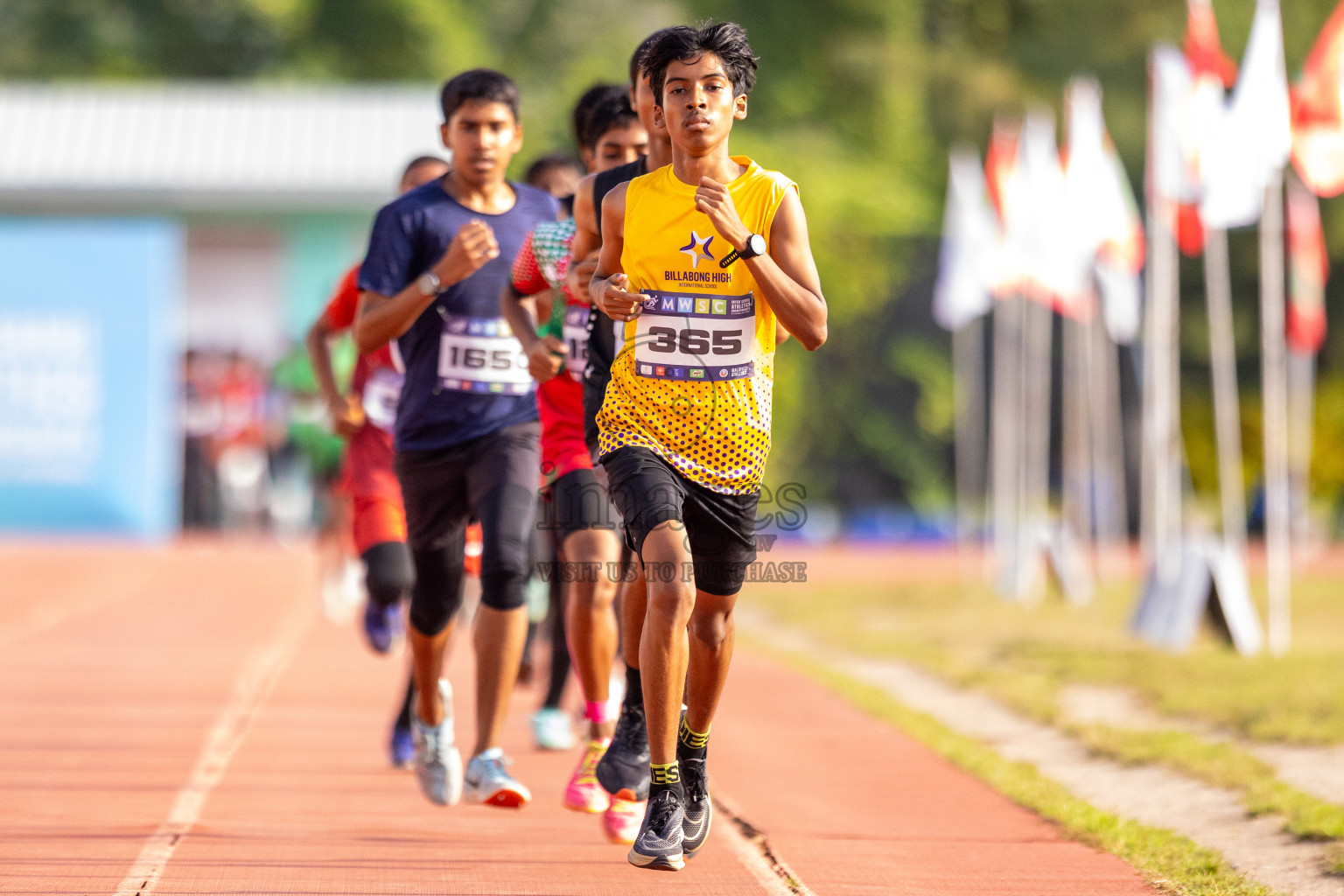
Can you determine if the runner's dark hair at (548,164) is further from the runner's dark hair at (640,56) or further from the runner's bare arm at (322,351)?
the runner's dark hair at (640,56)

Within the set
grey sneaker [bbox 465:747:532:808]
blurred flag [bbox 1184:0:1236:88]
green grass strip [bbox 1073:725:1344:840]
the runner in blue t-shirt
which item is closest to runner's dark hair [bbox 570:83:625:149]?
the runner in blue t-shirt

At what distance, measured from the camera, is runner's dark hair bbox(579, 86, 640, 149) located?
625cm

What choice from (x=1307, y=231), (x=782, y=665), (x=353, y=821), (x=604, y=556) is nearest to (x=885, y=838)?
(x=604, y=556)

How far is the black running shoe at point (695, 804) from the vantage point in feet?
15.5

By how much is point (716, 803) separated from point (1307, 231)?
1410 centimetres

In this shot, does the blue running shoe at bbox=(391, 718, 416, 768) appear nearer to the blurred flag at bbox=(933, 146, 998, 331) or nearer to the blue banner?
the blurred flag at bbox=(933, 146, 998, 331)

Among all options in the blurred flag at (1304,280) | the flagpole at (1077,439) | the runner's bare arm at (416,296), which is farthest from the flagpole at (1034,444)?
the runner's bare arm at (416,296)

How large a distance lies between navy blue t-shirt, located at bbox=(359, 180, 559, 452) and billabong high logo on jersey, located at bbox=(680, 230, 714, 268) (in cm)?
126

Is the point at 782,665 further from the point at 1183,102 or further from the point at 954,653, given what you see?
the point at 1183,102

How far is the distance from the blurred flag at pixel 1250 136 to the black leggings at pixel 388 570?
6.41 m

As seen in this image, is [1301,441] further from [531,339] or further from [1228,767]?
[531,339]

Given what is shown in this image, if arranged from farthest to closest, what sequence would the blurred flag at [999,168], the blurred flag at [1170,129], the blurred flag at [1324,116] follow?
the blurred flag at [999,168]
the blurred flag at [1170,129]
the blurred flag at [1324,116]

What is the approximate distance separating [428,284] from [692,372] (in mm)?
1164

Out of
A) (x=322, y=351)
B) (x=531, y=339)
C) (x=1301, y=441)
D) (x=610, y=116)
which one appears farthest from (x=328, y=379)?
(x=1301, y=441)
